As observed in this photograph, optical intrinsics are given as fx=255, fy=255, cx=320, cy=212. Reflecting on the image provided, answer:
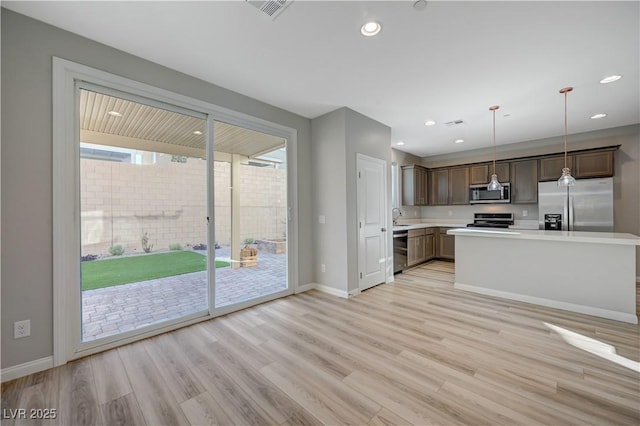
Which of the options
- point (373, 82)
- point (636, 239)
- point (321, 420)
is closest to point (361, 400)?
point (321, 420)

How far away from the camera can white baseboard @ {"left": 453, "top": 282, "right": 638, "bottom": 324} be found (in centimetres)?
291

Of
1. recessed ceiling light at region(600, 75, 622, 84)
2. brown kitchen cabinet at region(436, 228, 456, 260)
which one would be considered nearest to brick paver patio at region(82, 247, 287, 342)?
brown kitchen cabinet at region(436, 228, 456, 260)

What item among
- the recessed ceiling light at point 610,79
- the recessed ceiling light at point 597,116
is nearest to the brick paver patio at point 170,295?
the recessed ceiling light at point 610,79

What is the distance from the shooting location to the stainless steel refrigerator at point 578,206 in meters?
4.48

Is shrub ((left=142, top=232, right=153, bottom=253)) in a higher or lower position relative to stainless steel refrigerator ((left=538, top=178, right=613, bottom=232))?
lower

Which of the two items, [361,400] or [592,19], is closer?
[361,400]

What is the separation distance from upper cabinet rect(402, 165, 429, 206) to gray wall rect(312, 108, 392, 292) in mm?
2401

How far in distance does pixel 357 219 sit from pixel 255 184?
1.63 meters

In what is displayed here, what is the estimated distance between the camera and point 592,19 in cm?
205

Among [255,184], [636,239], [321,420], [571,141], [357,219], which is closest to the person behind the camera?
[321,420]

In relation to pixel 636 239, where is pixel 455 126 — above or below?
above

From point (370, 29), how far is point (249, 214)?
254 cm

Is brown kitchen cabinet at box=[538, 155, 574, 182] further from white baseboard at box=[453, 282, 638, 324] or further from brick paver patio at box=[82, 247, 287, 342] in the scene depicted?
brick paver patio at box=[82, 247, 287, 342]

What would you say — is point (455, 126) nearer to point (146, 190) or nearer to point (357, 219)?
point (357, 219)
